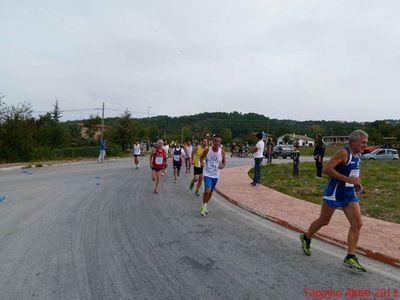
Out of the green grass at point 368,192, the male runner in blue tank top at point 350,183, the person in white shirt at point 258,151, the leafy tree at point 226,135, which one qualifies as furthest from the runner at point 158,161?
the leafy tree at point 226,135

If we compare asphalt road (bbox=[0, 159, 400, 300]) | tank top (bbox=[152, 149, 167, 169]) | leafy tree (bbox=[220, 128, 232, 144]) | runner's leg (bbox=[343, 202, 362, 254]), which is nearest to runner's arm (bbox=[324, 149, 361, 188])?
runner's leg (bbox=[343, 202, 362, 254])

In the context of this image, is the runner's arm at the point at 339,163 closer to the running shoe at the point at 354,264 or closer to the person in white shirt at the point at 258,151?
the running shoe at the point at 354,264

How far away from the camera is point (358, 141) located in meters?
5.30

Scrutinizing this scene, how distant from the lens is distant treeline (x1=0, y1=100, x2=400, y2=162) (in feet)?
93.3

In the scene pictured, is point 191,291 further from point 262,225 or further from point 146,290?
point 262,225

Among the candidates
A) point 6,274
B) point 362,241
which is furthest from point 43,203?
point 362,241

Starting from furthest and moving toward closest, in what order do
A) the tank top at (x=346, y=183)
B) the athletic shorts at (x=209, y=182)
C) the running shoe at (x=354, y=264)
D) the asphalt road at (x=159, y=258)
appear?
1. the athletic shorts at (x=209, y=182)
2. the tank top at (x=346, y=183)
3. the running shoe at (x=354, y=264)
4. the asphalt road at (x=159, y=258)

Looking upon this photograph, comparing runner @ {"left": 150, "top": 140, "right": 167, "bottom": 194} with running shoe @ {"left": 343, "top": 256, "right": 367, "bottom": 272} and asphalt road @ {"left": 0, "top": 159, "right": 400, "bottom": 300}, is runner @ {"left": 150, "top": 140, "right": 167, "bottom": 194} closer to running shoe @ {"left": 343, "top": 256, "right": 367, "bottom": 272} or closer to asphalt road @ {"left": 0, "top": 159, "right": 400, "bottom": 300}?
asphalt road @ {"left": 0, "top": 159, "right": 400, "bottom": 300}

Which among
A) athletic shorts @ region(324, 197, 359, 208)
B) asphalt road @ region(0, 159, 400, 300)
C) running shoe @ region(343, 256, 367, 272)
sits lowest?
asphalt road @ region(0, 159, 400, 300)

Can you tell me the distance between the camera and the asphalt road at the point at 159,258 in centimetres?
449

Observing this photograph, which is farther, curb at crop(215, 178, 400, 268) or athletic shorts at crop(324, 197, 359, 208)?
curb at crop(215, 178, 400, 268)

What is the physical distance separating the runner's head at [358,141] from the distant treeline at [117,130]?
8.89 metres

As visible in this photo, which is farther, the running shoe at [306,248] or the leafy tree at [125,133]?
the leafy tree at [125,133]

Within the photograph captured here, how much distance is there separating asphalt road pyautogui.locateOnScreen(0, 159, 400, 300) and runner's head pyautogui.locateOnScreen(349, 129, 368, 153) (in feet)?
5.26
